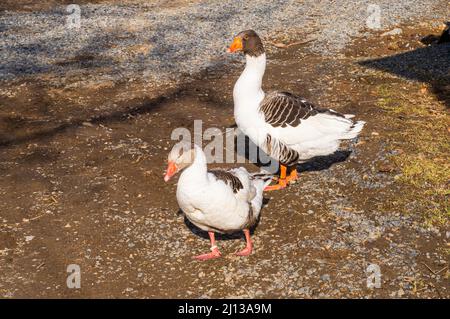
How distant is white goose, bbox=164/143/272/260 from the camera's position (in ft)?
22.9

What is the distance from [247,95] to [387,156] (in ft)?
9.23

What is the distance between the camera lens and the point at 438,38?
16.5m

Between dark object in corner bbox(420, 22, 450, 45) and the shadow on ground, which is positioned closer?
the shadow on ground

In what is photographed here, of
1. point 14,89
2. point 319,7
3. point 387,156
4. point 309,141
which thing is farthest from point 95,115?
point 319,7

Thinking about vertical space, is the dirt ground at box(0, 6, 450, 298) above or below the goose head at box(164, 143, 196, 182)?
below

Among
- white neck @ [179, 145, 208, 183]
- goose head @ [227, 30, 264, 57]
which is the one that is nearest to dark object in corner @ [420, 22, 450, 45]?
goose head @ [227, 30, 264, 57]

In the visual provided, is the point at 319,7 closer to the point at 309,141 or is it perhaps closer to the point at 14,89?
the point at 14,89

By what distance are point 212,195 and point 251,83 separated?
8.84ft

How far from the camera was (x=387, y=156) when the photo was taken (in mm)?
10242

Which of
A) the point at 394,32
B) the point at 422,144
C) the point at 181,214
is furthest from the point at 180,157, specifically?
the point at 394,32

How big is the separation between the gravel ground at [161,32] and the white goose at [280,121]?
17.3 ft

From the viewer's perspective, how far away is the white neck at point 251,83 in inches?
360

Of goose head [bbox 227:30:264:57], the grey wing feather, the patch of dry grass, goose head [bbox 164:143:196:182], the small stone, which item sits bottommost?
the patch of dry grass

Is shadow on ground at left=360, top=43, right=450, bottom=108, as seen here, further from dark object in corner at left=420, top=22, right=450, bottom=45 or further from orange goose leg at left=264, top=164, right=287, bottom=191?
orange goose leg at left=264, top=164, right=287, bottom=191
